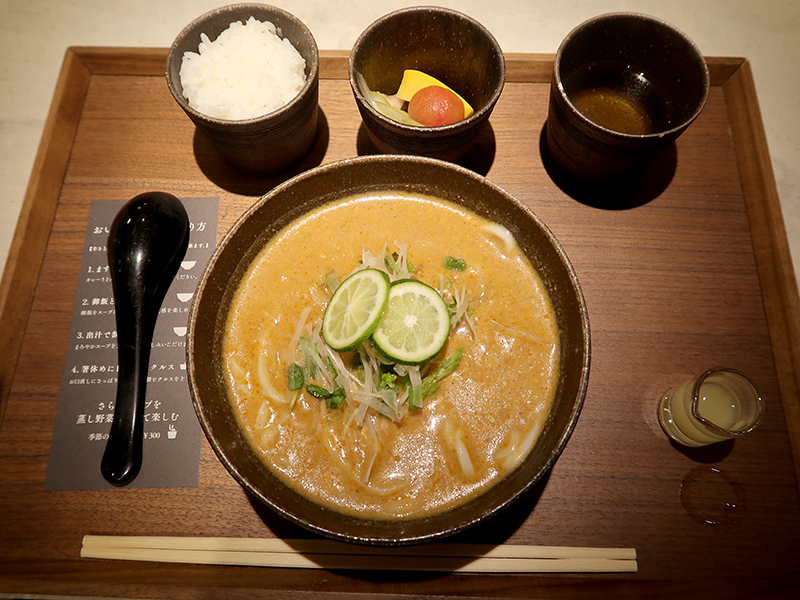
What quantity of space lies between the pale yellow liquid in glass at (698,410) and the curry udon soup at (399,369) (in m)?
0.49

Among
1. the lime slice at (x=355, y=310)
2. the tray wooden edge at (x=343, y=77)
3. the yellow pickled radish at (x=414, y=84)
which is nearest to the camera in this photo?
the lime slice at (x=355, y=310)

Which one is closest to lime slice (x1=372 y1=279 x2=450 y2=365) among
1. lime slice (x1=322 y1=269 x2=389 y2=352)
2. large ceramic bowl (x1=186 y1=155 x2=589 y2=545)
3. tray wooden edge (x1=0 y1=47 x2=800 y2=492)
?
lime slice (x1=322 y1=269 x2=389 y2=352)

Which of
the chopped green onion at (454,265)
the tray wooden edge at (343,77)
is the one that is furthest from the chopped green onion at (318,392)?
the tray wooden edge at (343,77)

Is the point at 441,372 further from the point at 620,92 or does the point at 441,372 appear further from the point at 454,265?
the point at 620,92

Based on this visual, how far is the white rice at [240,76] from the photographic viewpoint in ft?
5.68

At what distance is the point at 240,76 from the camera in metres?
1.75

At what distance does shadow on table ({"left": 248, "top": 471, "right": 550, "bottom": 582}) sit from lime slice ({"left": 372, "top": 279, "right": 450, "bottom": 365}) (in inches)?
23.7

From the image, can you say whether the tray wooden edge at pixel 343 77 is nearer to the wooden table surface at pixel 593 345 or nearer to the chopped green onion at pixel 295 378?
the wooden table surface at pixel 593 345

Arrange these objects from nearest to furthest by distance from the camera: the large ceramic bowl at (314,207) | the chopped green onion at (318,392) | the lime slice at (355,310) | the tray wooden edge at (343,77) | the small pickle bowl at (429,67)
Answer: the large ceramic bowl at (314,207) → the lime slice at (355,310) → the chopped green onion at (318,392) → the small pickle bowl at (429,67) → the tray wooden edge at (343,77)

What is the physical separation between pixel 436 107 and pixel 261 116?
663 millimetres

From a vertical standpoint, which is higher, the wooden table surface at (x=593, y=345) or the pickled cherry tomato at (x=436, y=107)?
the pickled cherry tomato at (x=436, y=107)

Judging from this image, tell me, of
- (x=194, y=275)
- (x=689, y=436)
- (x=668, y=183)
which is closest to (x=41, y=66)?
(x=194, y=275)

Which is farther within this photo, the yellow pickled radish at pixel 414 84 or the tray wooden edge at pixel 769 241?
the yellow pickled radish at pixel 414 84

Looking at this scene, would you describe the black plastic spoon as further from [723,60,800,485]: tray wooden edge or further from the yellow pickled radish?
[723,60,800,485]: tray wooden edge
